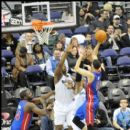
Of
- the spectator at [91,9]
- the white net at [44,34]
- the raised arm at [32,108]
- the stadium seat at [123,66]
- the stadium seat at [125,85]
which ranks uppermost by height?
the spectator at [91,9]

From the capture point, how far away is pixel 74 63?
11.8 metres

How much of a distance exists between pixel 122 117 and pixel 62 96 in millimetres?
1560

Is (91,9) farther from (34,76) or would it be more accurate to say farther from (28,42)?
(34,76)

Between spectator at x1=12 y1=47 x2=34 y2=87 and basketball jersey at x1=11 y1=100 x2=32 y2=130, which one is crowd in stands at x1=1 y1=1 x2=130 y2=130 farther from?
basketball jersey at x1=11 y1=100 x2=32 y2=130

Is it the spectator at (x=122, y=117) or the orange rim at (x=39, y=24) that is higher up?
the orange rim at (x=39, y=24)

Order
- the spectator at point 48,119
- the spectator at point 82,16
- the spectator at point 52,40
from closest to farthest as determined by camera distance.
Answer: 1. the spectator at point 48,119
2. the spectator at point 52,40
3. the spectator at point 82,16

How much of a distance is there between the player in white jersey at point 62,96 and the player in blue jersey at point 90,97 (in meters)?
0.20

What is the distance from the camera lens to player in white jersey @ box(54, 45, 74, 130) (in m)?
9.15

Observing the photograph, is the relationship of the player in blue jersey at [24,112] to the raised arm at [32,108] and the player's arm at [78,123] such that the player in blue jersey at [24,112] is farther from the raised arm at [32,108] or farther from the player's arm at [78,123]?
the player's arm at [78,123]

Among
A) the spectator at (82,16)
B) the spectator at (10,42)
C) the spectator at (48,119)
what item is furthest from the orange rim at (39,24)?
the spectator at (82,16)

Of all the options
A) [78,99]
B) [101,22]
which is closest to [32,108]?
[78,99]

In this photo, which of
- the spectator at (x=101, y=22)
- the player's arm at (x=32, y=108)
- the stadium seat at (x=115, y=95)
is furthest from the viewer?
the spectator at (x=101, y=22)

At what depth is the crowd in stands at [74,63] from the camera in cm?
994

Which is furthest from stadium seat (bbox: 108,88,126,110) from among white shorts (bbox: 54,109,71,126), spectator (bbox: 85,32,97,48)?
white shorts (bbox: 54,109,71,126)
